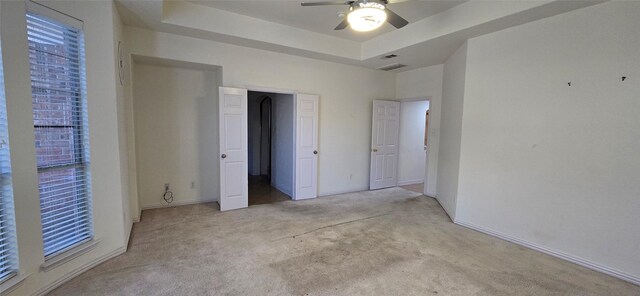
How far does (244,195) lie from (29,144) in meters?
2.72

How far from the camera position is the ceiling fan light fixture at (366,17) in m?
2.54

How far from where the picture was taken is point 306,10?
11.7 ft

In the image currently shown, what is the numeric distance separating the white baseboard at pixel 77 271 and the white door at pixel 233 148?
1569 mm

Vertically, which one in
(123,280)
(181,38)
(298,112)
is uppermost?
(181,38)

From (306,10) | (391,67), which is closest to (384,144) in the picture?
(391,67)

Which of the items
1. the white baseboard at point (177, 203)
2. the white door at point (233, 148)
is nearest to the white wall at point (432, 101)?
the white door at point (233, 148)

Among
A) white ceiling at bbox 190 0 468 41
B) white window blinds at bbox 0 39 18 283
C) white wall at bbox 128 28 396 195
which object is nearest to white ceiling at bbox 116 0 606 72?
white ceiling at bbox 190 0 468 41

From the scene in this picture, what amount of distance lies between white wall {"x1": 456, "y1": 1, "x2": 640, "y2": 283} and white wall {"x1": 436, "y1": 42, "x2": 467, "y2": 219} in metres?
0.23

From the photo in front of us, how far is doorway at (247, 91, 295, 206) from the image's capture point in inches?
204

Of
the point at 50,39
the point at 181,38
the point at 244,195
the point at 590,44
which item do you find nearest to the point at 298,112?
the point at 244,195

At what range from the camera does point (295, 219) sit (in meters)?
3.96

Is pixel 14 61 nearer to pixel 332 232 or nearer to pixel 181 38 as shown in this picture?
pixel 181 38

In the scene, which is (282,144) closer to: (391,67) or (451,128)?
(391,67)

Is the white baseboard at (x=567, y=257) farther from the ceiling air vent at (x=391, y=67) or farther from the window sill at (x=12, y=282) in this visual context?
the window sill at (x=12, y=282)
